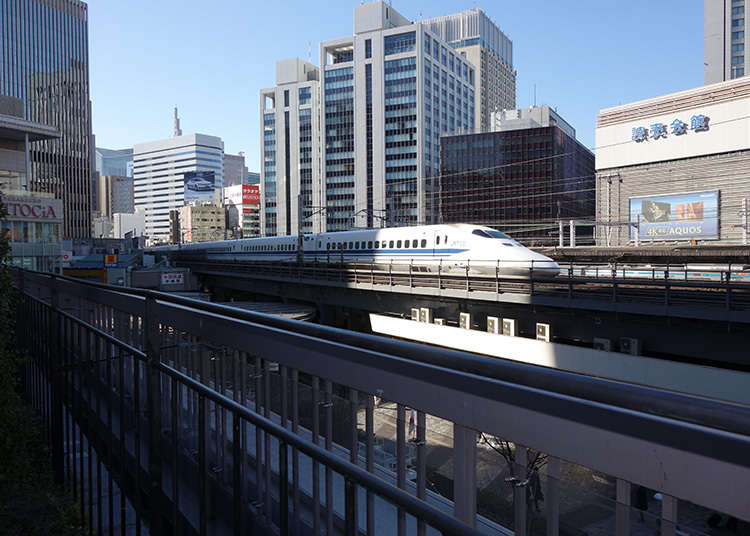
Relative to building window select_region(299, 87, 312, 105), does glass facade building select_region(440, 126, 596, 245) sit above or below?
below

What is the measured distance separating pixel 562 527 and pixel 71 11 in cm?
14637

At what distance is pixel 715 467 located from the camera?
117cm

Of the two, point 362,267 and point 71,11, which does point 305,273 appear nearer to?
point 362,267

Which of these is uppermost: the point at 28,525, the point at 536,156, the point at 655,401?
the point at 536,156

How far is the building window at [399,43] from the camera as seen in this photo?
11849cm

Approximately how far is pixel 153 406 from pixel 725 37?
127m

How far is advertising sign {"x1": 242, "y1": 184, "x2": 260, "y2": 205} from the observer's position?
170m

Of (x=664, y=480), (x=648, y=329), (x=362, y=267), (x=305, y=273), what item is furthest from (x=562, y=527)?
(x=305, y=273)

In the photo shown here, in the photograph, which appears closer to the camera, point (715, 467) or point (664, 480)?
point (715, 467)

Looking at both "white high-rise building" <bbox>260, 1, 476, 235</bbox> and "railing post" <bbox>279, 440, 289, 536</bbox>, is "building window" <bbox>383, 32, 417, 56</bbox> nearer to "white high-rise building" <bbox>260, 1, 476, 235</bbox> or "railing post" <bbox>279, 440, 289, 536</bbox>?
"white high-rise building" <bbox>260, 1, 476, 235</bbox>

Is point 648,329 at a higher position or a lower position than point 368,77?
lower

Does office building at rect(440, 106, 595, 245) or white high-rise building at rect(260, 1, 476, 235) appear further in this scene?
white high-rise building at rect(260, 1, 476, 235)

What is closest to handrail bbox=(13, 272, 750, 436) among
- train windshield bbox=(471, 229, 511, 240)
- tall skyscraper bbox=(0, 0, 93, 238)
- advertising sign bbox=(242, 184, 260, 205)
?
train windshield bbox=(471, 229, 511, 240)

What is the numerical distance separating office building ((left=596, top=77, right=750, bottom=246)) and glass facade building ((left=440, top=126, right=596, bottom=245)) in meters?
35.7
